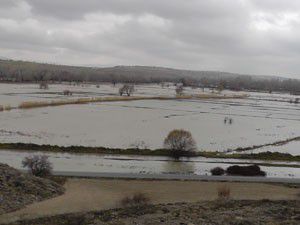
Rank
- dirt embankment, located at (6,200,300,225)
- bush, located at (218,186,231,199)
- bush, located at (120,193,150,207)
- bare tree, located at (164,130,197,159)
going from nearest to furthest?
dirt embankment, located at (6,200,300,225), bush, located at (120,193,150,207), bush, located at (218,186,231,199), bare tree, located at (164,130,197,159)

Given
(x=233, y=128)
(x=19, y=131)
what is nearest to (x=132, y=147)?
(x=19, y=131)

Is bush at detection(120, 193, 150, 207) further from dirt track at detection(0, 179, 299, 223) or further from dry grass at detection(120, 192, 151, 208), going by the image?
dirt track at detection(0, 179, 299, 223)

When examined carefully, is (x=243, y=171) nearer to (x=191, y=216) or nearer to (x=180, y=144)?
(x=180, y=144)

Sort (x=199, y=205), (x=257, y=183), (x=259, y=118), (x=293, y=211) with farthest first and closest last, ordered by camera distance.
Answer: (x=259, y=118), (x=257, y=183), (x=199, y=205), (x=293, y=211)

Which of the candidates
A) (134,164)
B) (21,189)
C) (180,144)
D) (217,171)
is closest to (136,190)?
(21,189)

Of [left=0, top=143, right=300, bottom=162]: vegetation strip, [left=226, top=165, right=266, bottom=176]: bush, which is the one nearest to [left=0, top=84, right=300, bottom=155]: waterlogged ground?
[left=0, top=143, right=300, bottom=162]: vegetation strip

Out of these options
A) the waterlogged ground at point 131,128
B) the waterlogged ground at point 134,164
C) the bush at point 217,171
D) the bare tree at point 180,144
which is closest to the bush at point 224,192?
the bush at point 217,171

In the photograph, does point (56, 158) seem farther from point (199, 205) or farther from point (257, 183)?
point (199, 205)
